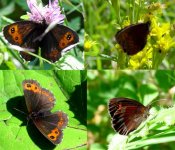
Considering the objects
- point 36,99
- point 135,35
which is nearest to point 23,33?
point 36,99

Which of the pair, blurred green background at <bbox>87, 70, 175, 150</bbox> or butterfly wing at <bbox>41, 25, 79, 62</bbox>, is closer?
butterfly wing at <bbox>41, 25, 79, 62</bbox>

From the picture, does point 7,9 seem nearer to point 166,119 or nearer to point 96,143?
point 96,143

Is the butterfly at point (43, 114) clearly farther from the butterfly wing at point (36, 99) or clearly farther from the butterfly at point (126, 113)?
the butterfly at point (126, 113)

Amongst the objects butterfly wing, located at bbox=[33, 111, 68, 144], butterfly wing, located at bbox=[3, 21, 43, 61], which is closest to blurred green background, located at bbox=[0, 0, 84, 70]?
butterfly wing, located at bbox=[3, 21, 43, 61]

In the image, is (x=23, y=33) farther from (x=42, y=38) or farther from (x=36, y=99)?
(x=36, y=99)

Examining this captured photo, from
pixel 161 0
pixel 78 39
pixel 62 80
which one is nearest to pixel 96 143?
pixel 62 80

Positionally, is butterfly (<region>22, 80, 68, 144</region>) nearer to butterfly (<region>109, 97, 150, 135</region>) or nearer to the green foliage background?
the green foliage background
